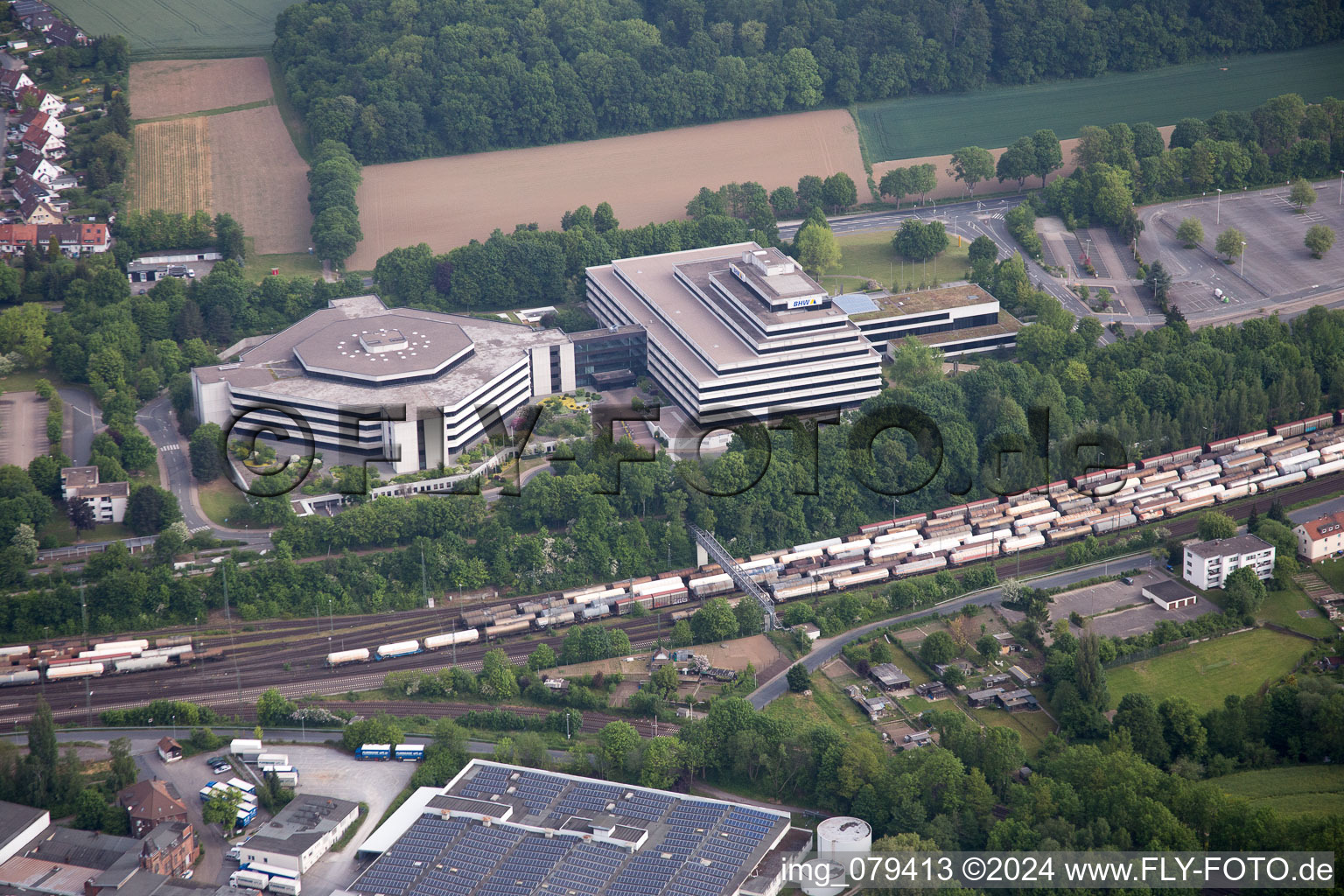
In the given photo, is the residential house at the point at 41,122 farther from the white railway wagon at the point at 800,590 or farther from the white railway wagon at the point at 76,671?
the white railway wagon at the point at 800,590

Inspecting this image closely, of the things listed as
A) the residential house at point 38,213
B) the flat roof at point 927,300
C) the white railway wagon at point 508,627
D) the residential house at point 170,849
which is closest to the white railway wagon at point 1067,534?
the flat roof at point 927,300

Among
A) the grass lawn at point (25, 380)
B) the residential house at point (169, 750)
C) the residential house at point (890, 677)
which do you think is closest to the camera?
the residential house at point (169, 750)

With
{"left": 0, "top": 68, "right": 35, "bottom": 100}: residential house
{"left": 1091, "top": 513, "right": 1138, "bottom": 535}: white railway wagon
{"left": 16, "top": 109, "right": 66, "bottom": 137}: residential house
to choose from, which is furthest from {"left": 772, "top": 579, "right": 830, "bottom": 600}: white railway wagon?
{"left": 0, "top": 68, "right": 35, "bottom": 100}: residential house

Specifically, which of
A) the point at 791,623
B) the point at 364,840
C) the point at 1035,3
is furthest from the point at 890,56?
the point at 364,840

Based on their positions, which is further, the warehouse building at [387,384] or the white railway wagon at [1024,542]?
the warehouse building at [387,384]

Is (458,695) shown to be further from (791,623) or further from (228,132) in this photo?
(228,132)
